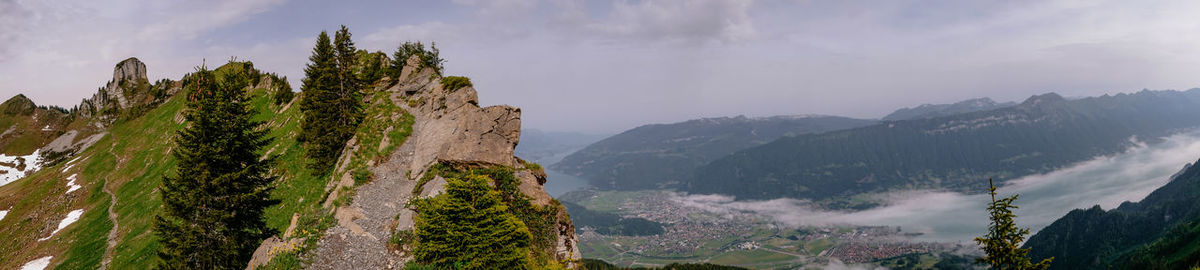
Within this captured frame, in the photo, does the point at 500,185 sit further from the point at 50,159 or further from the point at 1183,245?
the point at 1183,245

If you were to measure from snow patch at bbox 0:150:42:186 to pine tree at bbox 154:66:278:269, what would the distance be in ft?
401

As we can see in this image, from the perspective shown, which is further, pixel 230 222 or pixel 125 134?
pixel 125 134

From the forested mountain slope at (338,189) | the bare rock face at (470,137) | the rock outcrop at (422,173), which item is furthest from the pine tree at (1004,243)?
the bare rock face at (470,137)

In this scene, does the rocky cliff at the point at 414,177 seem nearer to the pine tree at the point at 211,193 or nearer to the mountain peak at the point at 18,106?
Result: the pine tree at the point at 211,193

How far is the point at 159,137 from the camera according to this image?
241 feet

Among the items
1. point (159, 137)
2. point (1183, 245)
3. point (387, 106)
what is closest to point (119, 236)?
point (387, 106)

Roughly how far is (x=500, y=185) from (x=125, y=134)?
351ft

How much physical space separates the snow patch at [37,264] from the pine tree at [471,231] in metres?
52.5

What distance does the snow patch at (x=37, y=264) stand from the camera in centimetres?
4440

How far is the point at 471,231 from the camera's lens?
66.8ft

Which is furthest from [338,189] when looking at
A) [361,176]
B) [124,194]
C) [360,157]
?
[124,194]

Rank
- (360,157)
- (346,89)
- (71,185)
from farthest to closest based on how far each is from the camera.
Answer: (71,185)
(346,89)
(360,157)

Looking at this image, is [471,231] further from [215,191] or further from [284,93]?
[284,93]

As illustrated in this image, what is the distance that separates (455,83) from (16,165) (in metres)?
137
